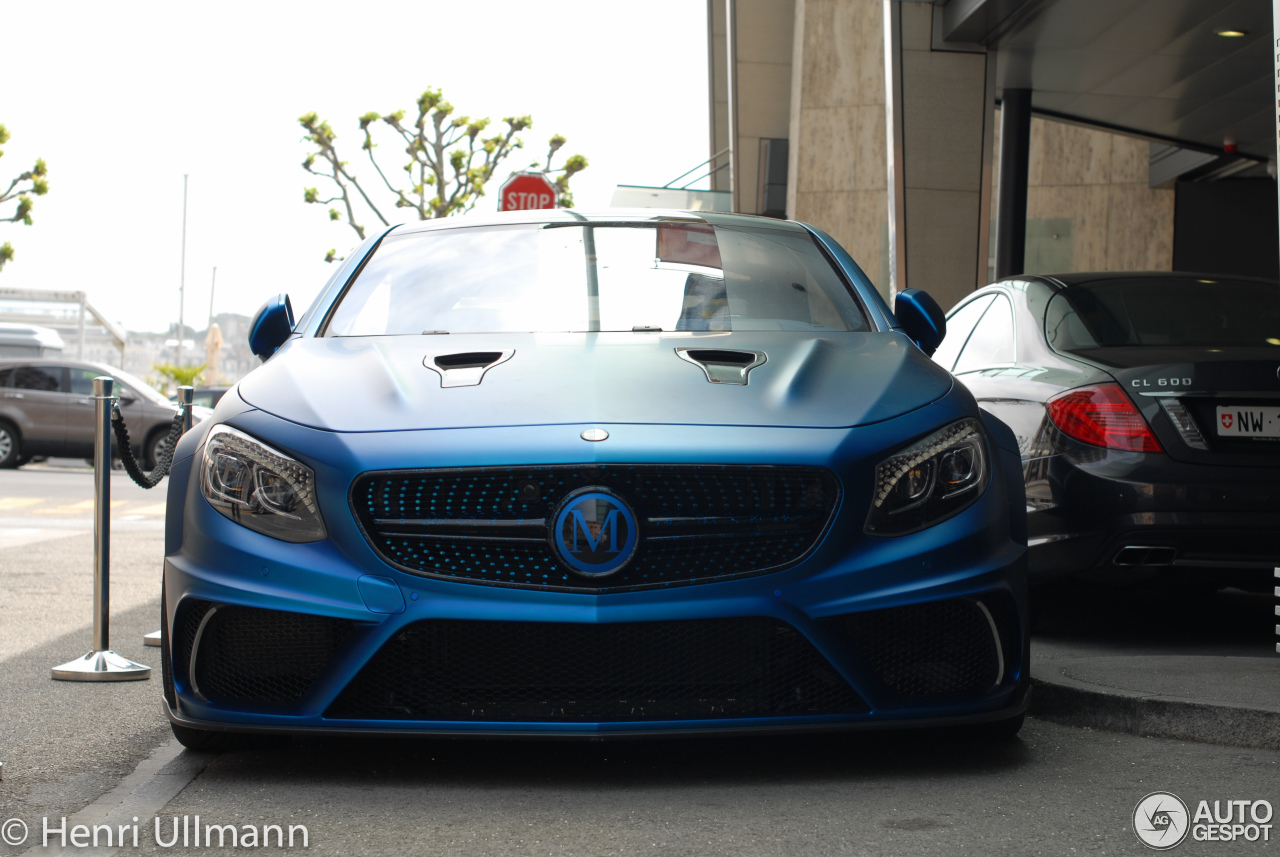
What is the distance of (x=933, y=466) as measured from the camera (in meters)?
3.32

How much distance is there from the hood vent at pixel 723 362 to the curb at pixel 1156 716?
140cm

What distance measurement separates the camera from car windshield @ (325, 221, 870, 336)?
14.0ft

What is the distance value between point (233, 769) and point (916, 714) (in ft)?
5.36

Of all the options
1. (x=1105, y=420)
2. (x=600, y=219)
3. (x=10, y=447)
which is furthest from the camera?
(x=10, y=447)

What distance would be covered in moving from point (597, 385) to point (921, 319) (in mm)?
1259

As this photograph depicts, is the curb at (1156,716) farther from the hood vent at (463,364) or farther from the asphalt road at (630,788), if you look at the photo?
the hood vent at (463,364)

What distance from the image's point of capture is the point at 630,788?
3.25 meters

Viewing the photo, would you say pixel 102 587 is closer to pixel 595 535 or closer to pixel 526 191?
pixel 595 535

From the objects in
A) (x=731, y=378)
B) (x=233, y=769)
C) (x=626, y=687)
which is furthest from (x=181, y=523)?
(x=731, y=378)

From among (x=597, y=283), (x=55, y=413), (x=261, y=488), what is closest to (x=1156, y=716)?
(x=597, y=283)

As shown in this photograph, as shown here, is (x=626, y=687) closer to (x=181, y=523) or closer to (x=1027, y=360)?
(x=181, y=523)

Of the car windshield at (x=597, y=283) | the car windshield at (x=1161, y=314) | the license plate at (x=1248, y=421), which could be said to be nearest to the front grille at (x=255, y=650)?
the car windshield at (x=597, y=283)

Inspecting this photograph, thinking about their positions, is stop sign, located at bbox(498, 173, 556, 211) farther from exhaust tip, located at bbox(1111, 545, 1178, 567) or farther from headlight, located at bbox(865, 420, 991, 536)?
headlight, located at bbox(865, 420, 991, 536)

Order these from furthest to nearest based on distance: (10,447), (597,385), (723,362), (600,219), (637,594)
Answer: (10,447) < (600,219) < (723,362) < (597,385) < (637,594)
